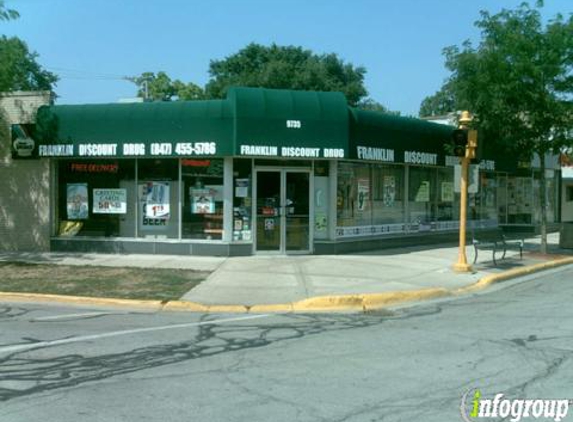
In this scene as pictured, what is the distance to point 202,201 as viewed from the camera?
58.1 feet

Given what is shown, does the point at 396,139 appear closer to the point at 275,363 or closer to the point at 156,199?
the point at 156,199

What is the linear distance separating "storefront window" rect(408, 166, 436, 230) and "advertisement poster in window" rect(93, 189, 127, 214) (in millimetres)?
9110

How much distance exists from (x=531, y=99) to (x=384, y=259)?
629cm

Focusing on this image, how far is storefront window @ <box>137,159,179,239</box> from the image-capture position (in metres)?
18.0

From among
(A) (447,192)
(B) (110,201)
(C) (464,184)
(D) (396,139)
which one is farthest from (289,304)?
(A) (447,192)

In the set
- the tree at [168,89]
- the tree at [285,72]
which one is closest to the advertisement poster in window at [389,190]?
the tree at [285,72]

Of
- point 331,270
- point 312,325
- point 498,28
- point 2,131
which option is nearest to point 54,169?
point 2,131

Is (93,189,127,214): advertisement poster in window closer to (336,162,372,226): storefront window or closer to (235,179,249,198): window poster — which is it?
(235,179,249,198): window poster

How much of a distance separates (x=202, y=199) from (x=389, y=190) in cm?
617

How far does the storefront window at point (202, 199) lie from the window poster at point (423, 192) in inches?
292

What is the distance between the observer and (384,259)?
1709cm

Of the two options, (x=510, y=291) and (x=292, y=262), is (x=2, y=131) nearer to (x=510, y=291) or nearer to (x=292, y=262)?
(x=292, y=262)

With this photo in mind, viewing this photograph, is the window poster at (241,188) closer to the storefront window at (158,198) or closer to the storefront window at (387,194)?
the storefront window at (158,198)

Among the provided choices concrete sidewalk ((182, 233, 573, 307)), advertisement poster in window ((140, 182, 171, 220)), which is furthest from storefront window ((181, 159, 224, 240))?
concrete sidewalk ((182, 233, 573, 307))
